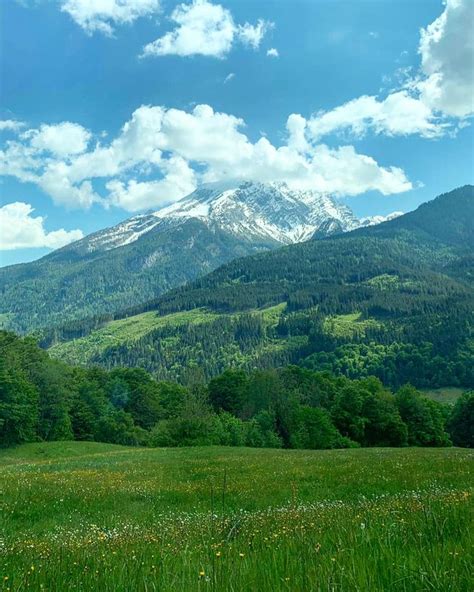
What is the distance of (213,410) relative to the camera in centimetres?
9456

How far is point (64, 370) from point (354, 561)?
90393mm

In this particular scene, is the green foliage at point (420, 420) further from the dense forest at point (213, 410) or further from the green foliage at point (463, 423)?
the green foliage at point (463, 423)

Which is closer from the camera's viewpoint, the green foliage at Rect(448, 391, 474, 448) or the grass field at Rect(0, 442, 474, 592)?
the grass field at Rect(0, 442, 474, 592)

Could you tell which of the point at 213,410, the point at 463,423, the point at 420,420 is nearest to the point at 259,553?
the point at 213,410

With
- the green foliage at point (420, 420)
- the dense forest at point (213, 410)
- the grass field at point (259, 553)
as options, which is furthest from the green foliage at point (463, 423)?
the grass field at point (259, 553)

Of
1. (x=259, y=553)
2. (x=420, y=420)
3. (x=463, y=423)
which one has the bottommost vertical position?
(x=463, y=423)

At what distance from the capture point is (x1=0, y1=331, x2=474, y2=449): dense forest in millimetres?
63406

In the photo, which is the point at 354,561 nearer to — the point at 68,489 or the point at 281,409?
the point at 68,489

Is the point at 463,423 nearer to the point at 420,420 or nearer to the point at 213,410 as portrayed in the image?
the point at 420,420

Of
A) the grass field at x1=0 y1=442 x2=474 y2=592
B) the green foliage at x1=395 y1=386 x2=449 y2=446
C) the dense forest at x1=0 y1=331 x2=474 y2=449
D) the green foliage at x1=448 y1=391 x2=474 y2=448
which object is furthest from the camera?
the green foliage at x1=448 y1=391 x2=474 y2=448

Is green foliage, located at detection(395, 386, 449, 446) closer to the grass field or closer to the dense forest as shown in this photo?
the dense forest

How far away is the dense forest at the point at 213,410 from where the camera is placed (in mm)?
63406

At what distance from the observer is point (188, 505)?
13.2 m

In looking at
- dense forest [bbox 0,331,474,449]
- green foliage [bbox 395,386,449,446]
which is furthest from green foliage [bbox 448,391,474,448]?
green foliage [bbox 395,386,449,446]
